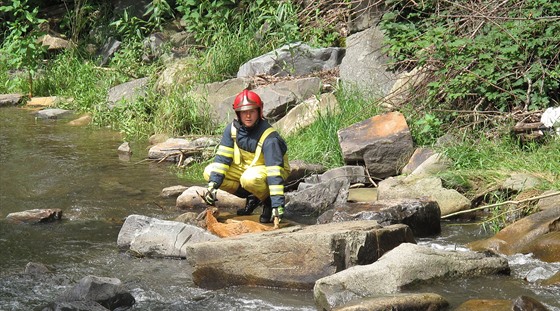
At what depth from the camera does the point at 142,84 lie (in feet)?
43.6

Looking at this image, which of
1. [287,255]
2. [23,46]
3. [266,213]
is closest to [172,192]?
[266,213]

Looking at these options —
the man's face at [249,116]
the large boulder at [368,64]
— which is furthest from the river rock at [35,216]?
the large boulder at [368,64]

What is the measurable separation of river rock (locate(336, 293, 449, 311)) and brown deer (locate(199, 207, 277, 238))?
1.90 m

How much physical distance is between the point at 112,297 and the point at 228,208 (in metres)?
2.86

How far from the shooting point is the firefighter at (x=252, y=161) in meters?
7.32

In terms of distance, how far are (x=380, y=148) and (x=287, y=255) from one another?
9.91ft

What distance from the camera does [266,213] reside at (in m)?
7.70

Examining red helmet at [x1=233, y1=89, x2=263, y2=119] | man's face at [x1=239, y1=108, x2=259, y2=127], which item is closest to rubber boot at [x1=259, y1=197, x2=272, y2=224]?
man's face at [x1=239, y1=108, x2=259, y2=127]

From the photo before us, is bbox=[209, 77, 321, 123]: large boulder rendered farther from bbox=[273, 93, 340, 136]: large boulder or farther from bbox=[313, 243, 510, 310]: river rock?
bbox=[313, 243, 510, 310]: river rock

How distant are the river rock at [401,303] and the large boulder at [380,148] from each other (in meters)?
3.47

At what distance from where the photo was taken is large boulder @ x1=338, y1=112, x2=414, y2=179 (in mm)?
8953

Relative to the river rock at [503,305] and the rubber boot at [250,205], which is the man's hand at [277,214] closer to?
the rubber boot at [250,205]

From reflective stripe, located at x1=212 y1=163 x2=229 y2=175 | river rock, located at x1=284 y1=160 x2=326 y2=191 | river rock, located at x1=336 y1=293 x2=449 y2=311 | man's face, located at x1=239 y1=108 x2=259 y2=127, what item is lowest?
river rock, located at x1=284 y1=160 x2=326 y2=191

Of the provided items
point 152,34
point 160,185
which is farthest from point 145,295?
point 152,34
